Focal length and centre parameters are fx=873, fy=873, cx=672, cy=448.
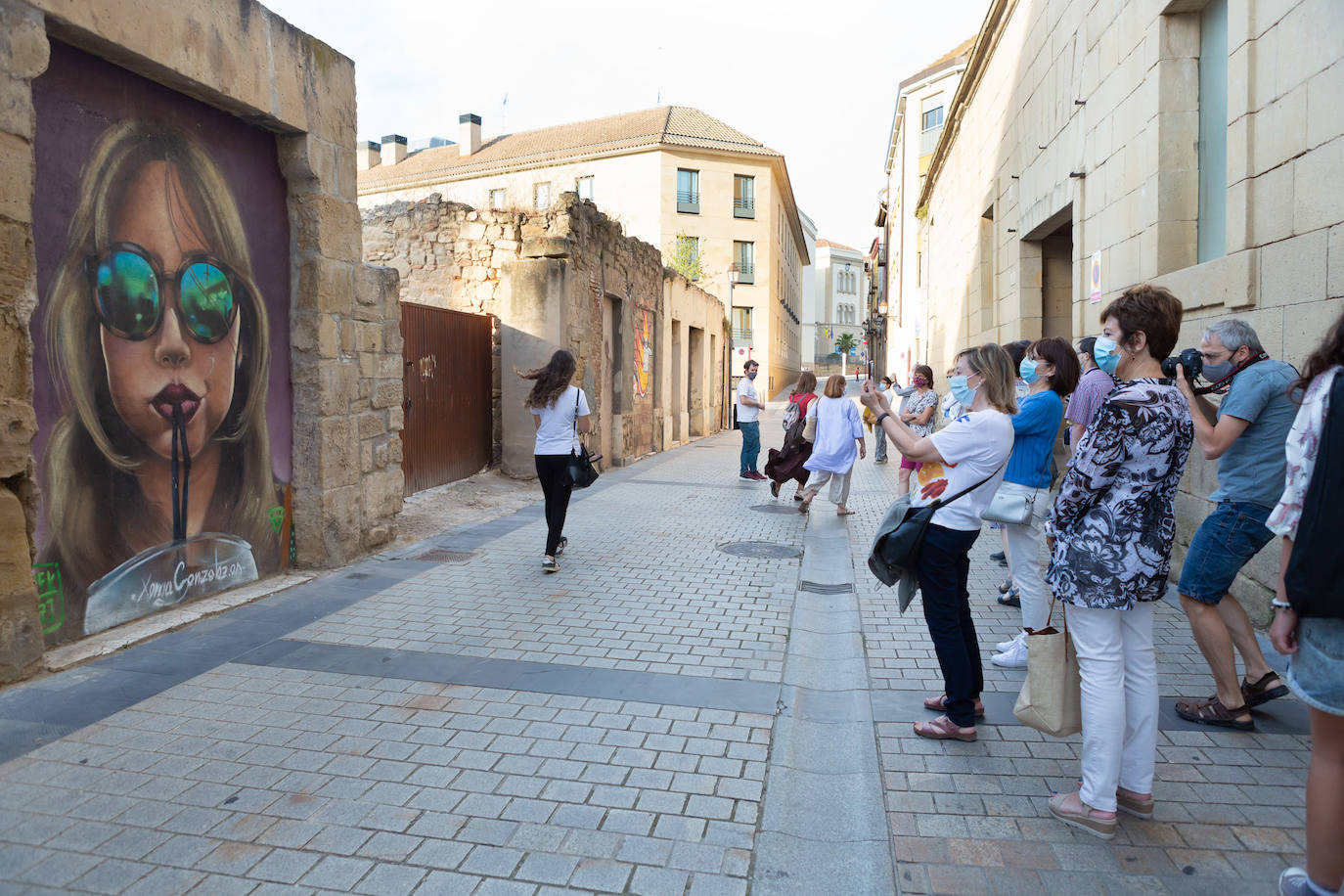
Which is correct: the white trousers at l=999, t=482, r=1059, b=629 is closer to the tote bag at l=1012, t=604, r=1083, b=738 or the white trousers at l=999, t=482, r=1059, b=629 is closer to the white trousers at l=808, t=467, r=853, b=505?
the tote bag at l=1012, t=604, r=1083, b=738

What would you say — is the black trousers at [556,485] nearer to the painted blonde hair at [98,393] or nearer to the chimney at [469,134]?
the painted blonde hair at [98,393]

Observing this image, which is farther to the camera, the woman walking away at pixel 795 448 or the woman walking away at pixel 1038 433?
the woman walking away at pixel 795 448

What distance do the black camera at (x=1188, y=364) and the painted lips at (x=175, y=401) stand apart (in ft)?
17.7

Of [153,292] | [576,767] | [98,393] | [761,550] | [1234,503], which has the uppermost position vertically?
[153,292]

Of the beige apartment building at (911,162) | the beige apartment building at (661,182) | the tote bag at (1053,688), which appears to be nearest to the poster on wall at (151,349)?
the tote bag at (1053,688)

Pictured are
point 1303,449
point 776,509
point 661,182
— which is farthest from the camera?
point 661,182

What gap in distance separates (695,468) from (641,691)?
10161 millimetres

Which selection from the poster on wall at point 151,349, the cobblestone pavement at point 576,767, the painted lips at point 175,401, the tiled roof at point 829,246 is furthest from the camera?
the tiled roof at point 829,246

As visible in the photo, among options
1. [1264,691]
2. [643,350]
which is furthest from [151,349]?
[643,350]

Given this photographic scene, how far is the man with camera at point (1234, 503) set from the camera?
3.68m

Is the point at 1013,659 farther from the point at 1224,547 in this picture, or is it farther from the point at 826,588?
the point at 826,588

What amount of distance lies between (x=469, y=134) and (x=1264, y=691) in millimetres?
47159

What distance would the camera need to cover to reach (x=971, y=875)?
2646mm

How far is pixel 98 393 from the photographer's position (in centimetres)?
477
